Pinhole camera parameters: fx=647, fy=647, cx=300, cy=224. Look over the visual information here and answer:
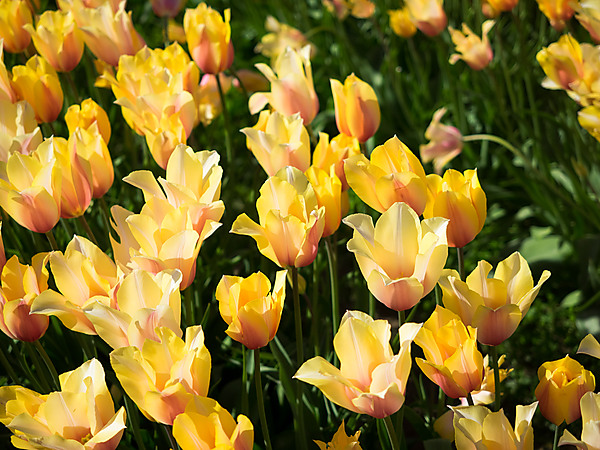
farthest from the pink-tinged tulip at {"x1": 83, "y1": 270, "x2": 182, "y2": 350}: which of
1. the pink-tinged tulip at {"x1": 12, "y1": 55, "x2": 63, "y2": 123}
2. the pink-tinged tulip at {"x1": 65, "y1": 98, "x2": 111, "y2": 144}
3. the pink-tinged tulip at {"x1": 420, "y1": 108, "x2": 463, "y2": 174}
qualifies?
the pink-tinged tulip at {"x1": 420, "y1": 108, "x2": 463, "y2": 174}

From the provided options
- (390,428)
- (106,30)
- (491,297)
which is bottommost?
(390,428)

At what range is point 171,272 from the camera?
2.82 feet

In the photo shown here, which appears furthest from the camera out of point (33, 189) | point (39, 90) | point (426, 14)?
point (426, 14)

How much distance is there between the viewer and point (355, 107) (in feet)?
4.23

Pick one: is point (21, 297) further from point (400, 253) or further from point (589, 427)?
point (589, 427)

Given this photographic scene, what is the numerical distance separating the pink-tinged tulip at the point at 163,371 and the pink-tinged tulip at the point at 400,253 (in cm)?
25

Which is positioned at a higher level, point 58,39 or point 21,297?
point 58,39

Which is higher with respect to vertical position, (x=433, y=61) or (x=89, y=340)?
(x=89, y=340)

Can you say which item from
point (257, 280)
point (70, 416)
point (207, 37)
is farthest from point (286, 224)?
point (207, 37)

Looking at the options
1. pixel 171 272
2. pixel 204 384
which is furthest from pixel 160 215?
pixel 204 384

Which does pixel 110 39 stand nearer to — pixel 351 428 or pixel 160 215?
pixel 160 215

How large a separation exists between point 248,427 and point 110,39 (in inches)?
47.1

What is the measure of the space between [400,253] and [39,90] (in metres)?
1.00

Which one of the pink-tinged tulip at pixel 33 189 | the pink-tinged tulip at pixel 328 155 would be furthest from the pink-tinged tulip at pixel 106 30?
the pink-tinged tulip at pixel 328 155
